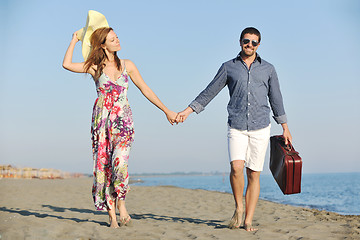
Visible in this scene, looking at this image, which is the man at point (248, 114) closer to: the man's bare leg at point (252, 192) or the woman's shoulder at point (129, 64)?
the man's bare leg at point (252, 192)

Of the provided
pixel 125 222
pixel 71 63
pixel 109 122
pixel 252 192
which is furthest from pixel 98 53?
pixel 252 192

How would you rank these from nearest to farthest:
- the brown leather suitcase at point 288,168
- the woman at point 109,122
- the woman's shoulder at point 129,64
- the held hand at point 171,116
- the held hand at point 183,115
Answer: the brown leather suitcase at point 288,168 < the woman at point 109,122 < the woman's shoulder at point 129,64 < the held hand at point 183,115 < the held hand at point 171,116

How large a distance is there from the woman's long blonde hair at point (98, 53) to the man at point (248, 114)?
4.93 feet

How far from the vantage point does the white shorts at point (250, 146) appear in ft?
15.2

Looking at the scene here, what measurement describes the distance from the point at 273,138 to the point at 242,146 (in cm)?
66

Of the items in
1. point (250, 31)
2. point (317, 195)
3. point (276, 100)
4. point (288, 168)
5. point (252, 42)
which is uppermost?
point (250, 31)

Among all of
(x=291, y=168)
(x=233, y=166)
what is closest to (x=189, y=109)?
(x=233, y=166)

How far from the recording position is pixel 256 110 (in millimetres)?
4648

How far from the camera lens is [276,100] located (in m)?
4.88

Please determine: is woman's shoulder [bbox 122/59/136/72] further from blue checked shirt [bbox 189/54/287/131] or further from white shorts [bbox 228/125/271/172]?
white shorts [bbox 228/125/271/172]

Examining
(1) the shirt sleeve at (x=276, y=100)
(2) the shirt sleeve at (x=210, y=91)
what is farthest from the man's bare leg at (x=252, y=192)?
(2) the shirt sleeve at (x=210, y=91)

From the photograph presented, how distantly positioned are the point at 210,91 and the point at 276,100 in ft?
2.73

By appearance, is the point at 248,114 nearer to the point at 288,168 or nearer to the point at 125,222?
the point at 288,168

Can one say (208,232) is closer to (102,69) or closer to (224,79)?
(224,79)
